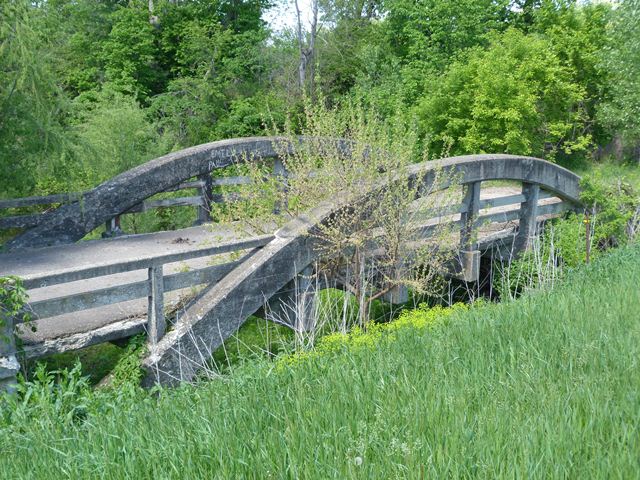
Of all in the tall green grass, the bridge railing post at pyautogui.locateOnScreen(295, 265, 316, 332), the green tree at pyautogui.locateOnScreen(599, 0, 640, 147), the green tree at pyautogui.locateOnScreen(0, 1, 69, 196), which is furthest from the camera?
the green tree at pyautogui.locateOnScreen(599, 0, 640, 147)

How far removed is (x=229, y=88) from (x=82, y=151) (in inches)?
668

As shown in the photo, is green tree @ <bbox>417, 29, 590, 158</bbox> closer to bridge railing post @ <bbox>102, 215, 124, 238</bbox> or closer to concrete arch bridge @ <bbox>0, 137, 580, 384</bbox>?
concrete arch bridge @ <bbox>0, 137, 580, 384</bbox>

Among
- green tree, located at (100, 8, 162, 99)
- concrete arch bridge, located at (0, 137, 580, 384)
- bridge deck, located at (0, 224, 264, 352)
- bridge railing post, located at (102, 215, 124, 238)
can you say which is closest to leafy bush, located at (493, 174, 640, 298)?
concrete arch bridge, located at (0, 137, 580, 384)

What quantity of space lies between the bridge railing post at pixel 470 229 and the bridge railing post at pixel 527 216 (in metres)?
1.57

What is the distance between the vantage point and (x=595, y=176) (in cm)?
1145

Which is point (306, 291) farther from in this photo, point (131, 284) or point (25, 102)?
point (25, 102)

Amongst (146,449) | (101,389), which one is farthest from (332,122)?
(146,449)

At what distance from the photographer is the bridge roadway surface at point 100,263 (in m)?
5.55

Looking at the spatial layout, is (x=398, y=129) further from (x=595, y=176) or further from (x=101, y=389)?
(x=595, y=176)

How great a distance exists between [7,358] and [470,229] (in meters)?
6.12

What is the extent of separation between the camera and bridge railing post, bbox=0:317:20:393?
15.3ft

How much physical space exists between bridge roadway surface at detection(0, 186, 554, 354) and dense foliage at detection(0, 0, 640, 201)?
26.6 feet

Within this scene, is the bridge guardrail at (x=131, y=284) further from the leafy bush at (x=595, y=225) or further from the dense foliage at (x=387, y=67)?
the dense foliage at (x=387, y=67)

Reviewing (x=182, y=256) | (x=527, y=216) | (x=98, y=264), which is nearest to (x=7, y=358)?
(x=98, y=264)
